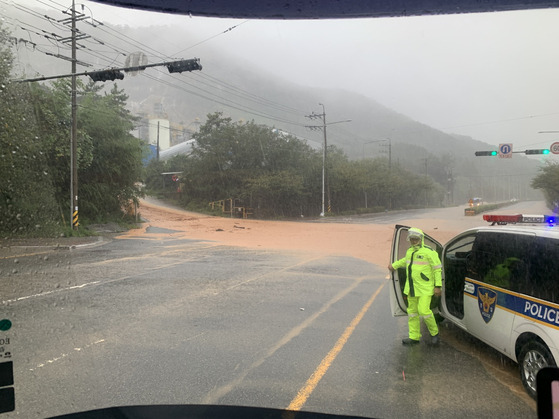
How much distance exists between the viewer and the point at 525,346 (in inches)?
146

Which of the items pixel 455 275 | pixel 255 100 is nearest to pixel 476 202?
pixel 455 275

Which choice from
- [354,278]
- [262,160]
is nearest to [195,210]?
[262,160]

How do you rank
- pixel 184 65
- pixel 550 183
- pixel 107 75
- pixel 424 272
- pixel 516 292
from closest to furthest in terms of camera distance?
pixel 516 292
pixel 424 272
pixel 550 183
pixel 184 65
pixel 107 75

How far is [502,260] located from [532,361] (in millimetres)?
969

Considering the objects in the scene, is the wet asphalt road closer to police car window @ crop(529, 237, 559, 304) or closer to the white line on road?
the white line on road

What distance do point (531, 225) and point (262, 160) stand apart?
38.8 meters

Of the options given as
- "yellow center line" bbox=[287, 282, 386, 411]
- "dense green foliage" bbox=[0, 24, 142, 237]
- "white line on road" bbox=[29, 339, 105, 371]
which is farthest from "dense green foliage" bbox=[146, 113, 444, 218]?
"white line on road" bbox=[29, 339, 105, 371]

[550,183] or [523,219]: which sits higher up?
[550,183]

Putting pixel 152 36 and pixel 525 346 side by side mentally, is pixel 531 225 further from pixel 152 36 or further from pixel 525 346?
pixel 152 36

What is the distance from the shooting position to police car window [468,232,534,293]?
12.6 ft

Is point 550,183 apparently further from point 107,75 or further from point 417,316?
point 107,75

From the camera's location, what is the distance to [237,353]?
4789mm

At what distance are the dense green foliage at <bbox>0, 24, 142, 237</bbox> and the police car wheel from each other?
214 inches

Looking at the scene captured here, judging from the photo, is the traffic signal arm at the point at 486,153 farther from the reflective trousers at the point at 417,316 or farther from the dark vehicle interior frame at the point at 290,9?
the dark vehicle interior frame at the point at 290,9
